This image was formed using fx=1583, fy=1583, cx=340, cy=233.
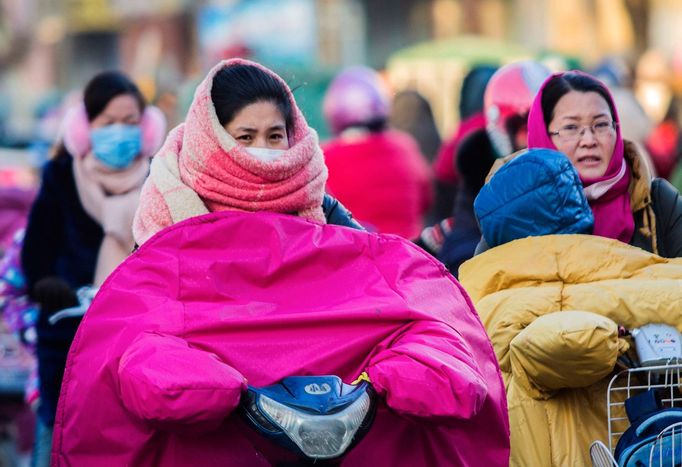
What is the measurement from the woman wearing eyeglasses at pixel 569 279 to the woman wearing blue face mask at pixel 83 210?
2.02 metres

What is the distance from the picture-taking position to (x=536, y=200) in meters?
5.09

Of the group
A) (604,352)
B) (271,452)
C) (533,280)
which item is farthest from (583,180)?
(271,452)

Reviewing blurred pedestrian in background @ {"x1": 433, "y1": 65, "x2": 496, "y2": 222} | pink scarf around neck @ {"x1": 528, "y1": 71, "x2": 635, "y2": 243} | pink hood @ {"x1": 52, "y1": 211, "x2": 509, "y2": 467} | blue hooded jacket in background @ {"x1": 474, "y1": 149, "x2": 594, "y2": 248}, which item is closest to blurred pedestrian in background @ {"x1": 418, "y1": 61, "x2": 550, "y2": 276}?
blurred pedestrian in background @ {"x1": 433, "y1": 65, "x2": 496, "y2": 222}

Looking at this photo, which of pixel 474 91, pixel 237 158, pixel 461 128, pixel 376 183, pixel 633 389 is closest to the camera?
pixel 237 158

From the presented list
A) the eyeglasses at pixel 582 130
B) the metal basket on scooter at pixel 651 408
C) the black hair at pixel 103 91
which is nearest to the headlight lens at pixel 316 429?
the metal basket on scooter at pixel 651 408

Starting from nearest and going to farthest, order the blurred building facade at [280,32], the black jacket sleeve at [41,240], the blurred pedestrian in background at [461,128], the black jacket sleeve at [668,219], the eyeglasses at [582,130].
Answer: the black jacket sleeve at [668,219], the eyeglasses at [582,130], the black jacket sleeve at [41,240], the blurred pedestrian in background at [461,128], the blurred building facade at [280,32]

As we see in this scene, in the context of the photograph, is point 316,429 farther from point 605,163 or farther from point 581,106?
point 581,106

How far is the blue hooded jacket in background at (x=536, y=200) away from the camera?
5.10m

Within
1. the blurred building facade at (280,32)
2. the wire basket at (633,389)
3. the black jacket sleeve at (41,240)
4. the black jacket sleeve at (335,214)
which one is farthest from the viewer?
the blurred building facade at (280,32)

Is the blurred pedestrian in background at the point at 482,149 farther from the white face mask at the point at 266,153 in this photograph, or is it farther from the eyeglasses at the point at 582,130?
the white face mask at the point at 266,153

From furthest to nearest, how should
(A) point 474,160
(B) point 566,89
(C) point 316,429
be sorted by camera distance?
(A) point 474,160 < (B) point 566,89 < (C) point 316,429

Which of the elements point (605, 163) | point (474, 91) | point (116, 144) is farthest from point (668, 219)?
point (474, 91)

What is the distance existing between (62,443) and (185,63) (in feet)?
134

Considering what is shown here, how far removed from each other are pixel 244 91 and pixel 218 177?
32 centimetres
